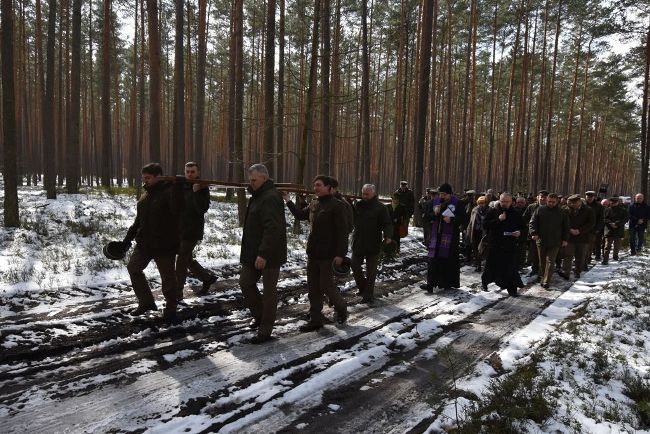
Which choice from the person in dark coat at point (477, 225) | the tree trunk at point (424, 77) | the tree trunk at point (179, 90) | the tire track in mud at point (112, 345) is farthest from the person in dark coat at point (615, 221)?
the tree trunk at point (179, 90)

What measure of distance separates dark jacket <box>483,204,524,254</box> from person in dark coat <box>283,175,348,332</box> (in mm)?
4234

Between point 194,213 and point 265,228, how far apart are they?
216 centimetres

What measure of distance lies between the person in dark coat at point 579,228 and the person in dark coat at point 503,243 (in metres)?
2.77

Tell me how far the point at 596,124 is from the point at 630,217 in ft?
143

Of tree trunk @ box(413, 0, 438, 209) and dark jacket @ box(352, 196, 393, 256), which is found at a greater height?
tree trunk @ box(413, 0, 438, 209)

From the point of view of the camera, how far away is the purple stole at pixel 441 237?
829 centimetres

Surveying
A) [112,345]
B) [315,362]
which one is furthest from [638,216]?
[112,345]

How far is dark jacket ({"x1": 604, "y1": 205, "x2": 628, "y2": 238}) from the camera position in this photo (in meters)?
13.4

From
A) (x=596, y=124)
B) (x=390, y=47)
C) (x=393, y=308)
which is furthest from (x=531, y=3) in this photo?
(x=596, y=124)

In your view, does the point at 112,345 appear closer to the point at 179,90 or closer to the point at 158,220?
the point at 158,220

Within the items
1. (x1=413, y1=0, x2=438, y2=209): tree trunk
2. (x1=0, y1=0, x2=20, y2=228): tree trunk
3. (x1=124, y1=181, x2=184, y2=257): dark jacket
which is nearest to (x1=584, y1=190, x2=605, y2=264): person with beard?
(x1=413, y1=0, x2=438, y2=209): tree trunk

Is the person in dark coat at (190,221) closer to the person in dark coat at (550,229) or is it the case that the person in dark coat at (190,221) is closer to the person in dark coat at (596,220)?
the person in dark coat at (550,229)

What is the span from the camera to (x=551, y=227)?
9.52 metres

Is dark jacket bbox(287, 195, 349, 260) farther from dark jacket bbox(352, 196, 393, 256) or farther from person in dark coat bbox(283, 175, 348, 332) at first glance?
dark jacket bbox(352, 196, 393, 256)
